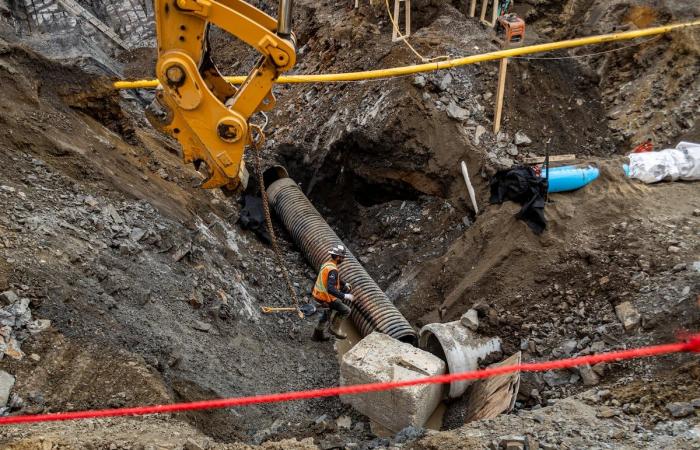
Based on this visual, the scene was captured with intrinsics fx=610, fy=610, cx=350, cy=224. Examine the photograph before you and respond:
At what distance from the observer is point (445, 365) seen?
6977 millimetres

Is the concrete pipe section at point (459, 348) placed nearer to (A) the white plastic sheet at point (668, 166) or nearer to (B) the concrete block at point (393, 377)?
(B) the concrete block at point (393, 377)

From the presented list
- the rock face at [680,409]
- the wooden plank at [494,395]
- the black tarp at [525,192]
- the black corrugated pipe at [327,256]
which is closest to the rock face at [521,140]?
the black tarp at [525,192]

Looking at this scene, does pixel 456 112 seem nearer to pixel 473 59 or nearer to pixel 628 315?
pixel 473 59

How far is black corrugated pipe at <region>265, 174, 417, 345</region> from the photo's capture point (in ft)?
26.7

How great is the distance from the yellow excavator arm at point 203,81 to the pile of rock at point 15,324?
2.18m

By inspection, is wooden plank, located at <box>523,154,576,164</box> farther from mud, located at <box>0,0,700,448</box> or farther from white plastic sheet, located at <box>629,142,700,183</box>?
white plastic sheet, located at <box>629,142,700,183</box>

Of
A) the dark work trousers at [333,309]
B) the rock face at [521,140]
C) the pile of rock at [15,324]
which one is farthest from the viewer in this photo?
the rock face at [521,140]

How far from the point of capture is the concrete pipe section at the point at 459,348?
6.95 metres

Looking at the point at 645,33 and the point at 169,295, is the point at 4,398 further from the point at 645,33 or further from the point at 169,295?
the point at 645,33

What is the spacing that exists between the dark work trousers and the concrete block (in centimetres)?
109

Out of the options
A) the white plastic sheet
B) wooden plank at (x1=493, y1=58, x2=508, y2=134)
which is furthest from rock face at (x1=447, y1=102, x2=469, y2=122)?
the white plastic sheet

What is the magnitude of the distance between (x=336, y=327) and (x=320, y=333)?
0.40 meters

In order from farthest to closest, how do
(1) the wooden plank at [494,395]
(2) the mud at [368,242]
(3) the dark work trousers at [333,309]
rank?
(3) the dark work trousers at [333,309], (1) the wooden plank at [494,395], (2) the mud at [368,242]

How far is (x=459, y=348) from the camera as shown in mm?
7051
